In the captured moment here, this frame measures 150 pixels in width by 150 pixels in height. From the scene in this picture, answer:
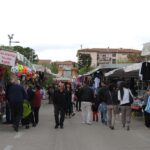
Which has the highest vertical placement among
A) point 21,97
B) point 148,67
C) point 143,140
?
point 148,67

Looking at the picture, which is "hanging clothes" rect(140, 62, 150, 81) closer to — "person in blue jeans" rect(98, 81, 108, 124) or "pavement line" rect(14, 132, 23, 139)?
"person in blue jeans" rect(98, 81, 108, 124)

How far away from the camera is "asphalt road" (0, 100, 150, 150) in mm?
11979

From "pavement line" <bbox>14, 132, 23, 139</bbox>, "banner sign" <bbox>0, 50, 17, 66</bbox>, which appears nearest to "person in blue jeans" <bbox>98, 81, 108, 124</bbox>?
"banner sign" <bbox>0, 50, 17, 66</bbox>

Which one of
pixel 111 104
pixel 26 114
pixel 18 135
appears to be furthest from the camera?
pixel 111 104

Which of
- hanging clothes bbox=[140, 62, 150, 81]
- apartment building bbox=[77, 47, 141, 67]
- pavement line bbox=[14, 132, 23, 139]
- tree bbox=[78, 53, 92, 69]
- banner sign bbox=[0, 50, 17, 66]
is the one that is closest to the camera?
pavement line bbox=[14, 132, 23, 139]

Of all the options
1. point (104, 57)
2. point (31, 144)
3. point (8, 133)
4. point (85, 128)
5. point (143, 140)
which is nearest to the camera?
point (31, 144)

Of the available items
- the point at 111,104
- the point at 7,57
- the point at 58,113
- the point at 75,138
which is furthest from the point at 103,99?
the point at 75,138

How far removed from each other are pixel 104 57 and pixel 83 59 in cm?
7017

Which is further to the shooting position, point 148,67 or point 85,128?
point 148,67

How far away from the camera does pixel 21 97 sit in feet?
51.6

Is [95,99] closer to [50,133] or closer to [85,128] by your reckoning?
[85,128]

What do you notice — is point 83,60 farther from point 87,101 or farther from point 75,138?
point 75,138

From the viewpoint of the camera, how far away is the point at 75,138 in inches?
547

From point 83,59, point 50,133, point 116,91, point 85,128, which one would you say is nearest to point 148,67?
point 116,91
